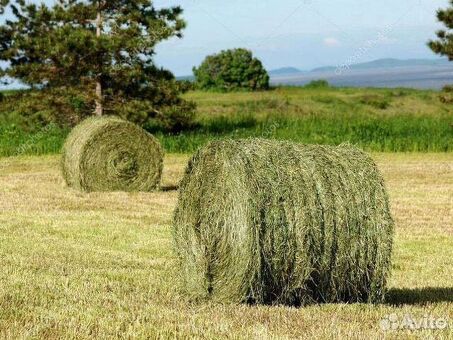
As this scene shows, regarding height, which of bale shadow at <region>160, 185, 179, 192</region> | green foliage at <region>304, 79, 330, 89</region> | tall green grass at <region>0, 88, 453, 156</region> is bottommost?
bale shadow at <region>160, 185, 179, 192</region>

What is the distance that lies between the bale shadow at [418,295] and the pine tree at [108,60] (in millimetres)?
22640

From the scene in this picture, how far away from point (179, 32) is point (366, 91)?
27.9 metres

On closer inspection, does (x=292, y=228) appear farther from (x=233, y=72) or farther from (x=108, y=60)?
(x=233, y=72)

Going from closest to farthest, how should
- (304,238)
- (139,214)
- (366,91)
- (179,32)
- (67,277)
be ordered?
(304,238)
(67,277)
(139,214)
(179,32)
(366,91)

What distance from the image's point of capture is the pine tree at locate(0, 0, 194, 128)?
3158cm

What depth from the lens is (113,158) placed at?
19.6m

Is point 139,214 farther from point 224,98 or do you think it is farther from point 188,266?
point 224,98

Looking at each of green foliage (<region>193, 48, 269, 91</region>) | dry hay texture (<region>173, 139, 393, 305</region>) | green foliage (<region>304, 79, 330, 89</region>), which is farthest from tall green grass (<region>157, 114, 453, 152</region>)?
green foliage (<region>193, 48, 269, 91</region>)

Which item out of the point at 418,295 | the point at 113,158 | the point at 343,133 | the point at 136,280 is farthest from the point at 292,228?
the point at 343,133

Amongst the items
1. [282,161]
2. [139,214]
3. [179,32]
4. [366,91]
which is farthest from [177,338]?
[366,91]

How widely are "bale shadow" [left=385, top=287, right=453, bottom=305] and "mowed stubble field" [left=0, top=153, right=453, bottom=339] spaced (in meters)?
0.01

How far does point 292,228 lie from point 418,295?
1924mm

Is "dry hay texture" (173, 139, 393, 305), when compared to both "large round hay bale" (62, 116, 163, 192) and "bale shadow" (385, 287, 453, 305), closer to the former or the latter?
"bale shadow" (385, 287, 453, 305)

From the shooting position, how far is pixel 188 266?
9.16 m
